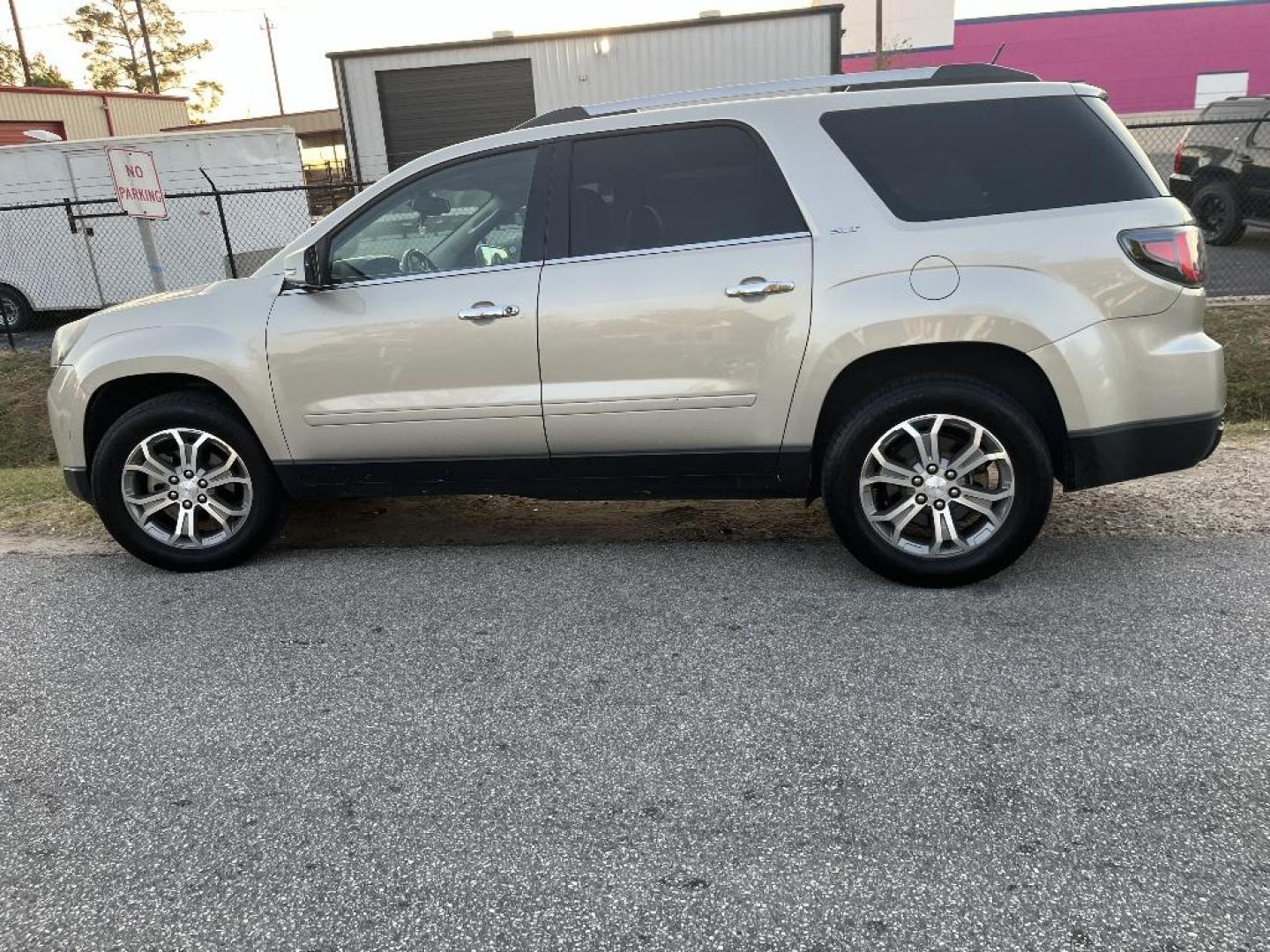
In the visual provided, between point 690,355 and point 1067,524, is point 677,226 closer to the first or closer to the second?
point 690,355

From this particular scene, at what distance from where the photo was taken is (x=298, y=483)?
15.2 feet

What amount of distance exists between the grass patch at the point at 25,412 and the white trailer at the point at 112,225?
232 cm

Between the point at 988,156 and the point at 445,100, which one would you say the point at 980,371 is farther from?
the point at 445,100

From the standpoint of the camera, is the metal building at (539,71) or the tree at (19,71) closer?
the metal building at (539,71)

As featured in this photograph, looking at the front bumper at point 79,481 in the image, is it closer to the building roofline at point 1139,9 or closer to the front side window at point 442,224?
the front side window at point 442,224

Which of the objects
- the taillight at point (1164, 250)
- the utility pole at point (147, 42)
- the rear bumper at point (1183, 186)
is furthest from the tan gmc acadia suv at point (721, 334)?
the utility pole at point (147, 42)

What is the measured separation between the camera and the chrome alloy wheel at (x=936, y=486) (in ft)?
12.7

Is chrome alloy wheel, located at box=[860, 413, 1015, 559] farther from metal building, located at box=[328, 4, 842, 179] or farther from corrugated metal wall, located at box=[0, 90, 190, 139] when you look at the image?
corrugated metal wall, located at box=[0, 90, 190, 139]

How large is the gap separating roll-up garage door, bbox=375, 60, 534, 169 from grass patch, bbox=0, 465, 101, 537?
15743mm

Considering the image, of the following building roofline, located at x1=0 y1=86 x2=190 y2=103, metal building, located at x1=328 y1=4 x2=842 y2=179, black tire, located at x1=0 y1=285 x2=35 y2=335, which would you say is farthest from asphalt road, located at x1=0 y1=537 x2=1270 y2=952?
building roofline, located at x1=0 y1=86 x2=190 y2=103

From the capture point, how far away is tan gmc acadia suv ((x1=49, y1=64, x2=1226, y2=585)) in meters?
3.76

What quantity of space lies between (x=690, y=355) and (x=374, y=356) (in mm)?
1419

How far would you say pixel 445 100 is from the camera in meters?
21.1

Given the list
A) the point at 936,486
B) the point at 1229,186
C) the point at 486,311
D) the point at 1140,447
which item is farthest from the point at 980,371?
the point at 1229,186
